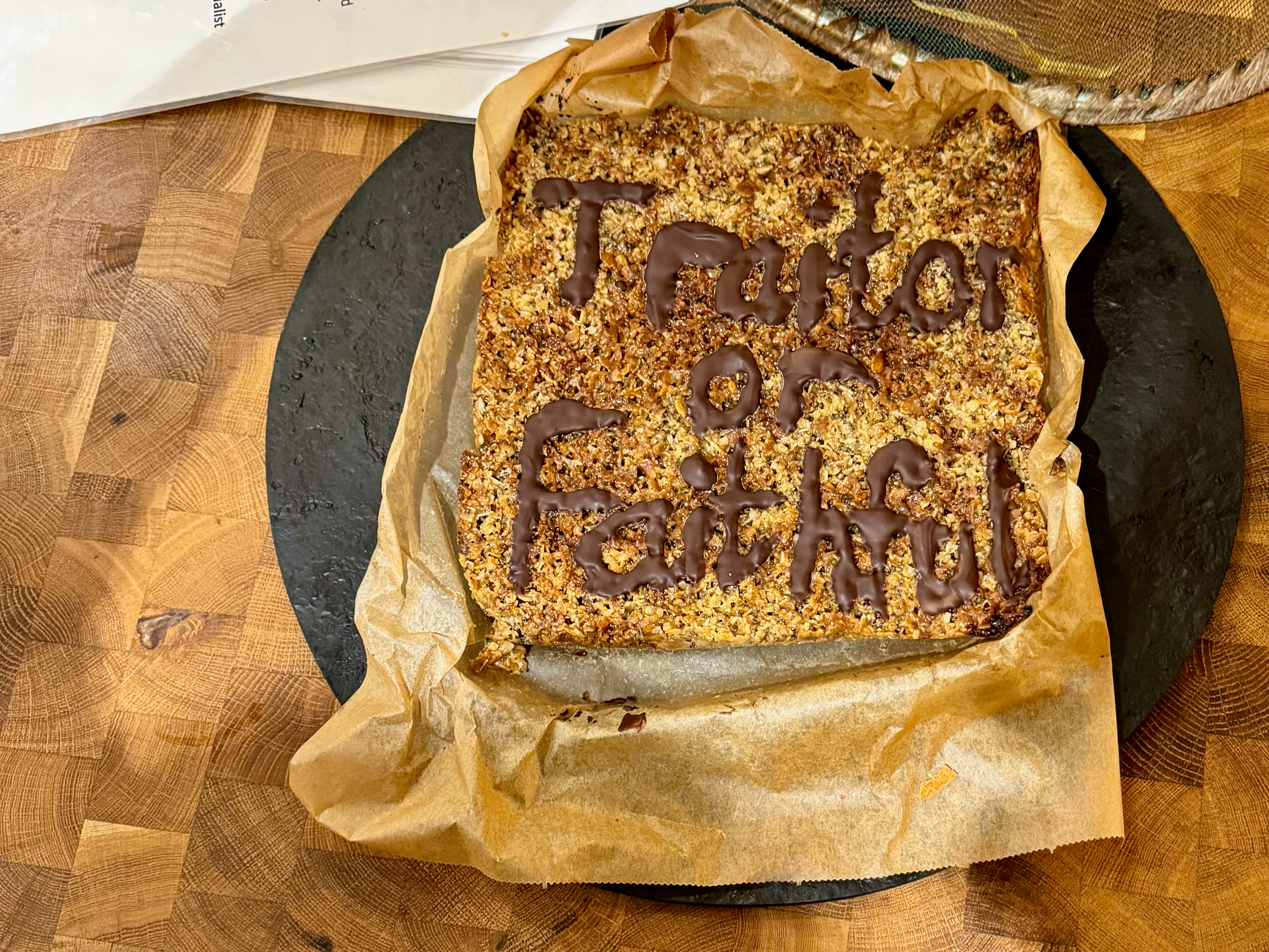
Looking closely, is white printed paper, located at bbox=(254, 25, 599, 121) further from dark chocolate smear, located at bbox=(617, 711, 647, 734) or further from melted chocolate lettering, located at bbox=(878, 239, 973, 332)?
dark chocolate smear, located at bbox=(617, 711, 647, 734)

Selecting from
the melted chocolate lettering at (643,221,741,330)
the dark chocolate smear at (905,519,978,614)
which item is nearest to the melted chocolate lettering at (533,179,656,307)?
the melted chocolate lettering at (643,221,741,330)

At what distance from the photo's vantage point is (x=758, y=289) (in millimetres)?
1970

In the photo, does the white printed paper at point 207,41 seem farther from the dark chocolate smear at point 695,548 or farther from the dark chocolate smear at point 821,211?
the dark chocolate smear at point 695,548

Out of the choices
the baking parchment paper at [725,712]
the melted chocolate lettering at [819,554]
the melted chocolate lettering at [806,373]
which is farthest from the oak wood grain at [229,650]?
the melted chocolate lettering at [806,373]

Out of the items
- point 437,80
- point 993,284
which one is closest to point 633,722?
point 993,284

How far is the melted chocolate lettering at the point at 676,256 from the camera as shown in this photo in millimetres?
1964

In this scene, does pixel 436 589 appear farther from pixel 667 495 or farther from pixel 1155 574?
pixel 1155 574

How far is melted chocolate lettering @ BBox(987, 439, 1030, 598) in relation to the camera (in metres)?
1.84

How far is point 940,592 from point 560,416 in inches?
32.0

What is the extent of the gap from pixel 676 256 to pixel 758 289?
179 millimetres

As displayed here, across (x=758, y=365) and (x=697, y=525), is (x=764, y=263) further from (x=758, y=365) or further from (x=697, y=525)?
(x=697, y=525)

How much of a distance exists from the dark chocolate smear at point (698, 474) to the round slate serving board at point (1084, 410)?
62 centimetres

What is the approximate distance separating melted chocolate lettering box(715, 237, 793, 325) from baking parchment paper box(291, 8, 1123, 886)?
314 mm

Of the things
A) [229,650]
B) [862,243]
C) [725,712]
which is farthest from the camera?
[229,650]
